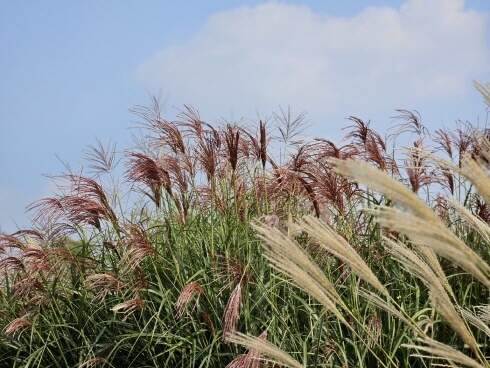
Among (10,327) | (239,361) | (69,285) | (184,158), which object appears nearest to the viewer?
(239,361)

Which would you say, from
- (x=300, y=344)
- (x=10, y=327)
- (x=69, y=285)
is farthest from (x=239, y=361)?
(x=69, y=285)

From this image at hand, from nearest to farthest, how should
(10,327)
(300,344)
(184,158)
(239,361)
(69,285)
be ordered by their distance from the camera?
(239,361) → (300,344) → (10,327) → (184,158) → (69,285)

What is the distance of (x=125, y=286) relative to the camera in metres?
4.93

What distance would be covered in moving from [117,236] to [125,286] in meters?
0.40

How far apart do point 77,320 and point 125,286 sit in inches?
15.7

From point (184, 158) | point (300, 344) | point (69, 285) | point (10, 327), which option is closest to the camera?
point (300, 344)

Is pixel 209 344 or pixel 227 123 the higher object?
pixel 227 123

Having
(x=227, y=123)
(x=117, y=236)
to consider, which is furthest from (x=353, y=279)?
(x=117, y=236)

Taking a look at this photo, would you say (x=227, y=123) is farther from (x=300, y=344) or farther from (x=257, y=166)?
(x=300, y=344)

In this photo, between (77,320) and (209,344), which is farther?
(77,320)

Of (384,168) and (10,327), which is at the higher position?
(384,168)

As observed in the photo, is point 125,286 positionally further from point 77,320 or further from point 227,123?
point 227,123

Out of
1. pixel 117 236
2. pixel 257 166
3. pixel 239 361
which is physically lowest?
pixel 239 361

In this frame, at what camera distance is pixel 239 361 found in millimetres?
3510
